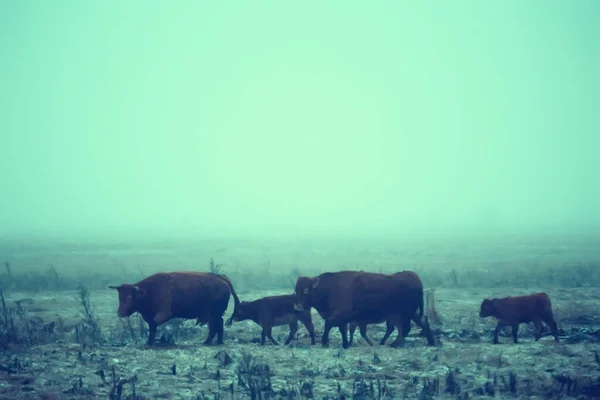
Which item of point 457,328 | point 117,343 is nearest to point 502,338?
point 457,328

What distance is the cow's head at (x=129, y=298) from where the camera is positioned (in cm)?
1583

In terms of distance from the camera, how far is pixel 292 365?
13.7 metres

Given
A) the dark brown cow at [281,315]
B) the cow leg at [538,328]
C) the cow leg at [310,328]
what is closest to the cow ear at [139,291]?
the dark brown cow at [281,315]

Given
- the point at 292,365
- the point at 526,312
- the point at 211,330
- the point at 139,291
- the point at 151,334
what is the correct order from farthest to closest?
the point at 211,330
the point at 139,291
the point at 151,334
the point at 526,312
the point at 292,365

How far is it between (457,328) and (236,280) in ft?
57.8

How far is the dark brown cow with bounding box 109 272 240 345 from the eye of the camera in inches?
625

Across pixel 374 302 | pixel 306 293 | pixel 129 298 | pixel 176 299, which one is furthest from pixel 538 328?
pixel 129 298

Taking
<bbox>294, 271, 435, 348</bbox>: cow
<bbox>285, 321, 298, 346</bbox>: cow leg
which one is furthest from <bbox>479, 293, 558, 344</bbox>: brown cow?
<bbox>285, 321, 298, 346</bbox>: cow leg

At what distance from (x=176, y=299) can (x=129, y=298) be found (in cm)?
124

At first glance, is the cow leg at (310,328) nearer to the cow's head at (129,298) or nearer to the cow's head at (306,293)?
the cow's head at (306,293)

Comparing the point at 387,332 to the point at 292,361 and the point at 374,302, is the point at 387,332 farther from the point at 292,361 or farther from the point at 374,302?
the point at 292,361

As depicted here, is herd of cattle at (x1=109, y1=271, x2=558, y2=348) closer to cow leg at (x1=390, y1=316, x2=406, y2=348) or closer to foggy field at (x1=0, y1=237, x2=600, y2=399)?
cow leg at (x1=390, y1=316, x2=406, y2=348)

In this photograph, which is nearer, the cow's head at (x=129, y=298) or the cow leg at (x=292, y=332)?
the cow's head at (x=129, y=298)

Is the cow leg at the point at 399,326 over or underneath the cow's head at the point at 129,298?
underneath
